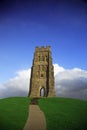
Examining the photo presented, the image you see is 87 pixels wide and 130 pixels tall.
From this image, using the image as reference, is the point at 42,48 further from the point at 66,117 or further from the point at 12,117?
the point at 12,117

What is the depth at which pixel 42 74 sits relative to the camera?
63.7 m

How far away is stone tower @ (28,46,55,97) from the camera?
6031cm

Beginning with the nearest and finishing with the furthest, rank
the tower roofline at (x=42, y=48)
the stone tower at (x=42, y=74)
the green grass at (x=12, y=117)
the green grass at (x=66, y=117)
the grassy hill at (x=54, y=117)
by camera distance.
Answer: the green grass at (x=12, y=117) → the grassy hill at (x=54, y=117) → the green grass at (x=66, y=117) → the stone tower at (x=42, y=74) → the tower roofline at (x=42, y=48)

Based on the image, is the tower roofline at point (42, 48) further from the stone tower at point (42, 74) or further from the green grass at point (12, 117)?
the green grass at point (12, 117)

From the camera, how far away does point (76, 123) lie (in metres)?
27.0

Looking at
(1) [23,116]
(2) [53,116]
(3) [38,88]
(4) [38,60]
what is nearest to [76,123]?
(2) [53,116]

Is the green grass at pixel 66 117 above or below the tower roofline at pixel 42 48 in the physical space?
below

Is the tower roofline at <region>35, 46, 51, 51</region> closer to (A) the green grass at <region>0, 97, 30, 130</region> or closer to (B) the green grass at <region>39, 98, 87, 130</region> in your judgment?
(B) the green grass at <region>39, 98, 87, 130</region>

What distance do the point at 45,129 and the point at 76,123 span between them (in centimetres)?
483

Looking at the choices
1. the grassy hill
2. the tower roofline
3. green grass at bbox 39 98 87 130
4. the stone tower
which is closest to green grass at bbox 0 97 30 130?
the grassy hill

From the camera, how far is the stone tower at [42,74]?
2375 inches

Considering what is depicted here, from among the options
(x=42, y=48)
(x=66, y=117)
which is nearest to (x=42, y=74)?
(x=42, y=48)

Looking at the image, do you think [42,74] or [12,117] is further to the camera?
[42,74]

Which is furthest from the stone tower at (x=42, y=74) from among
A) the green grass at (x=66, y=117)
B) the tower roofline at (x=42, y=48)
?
the green grass at (x=66, y=117)
